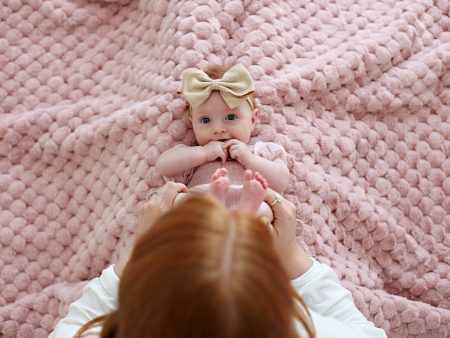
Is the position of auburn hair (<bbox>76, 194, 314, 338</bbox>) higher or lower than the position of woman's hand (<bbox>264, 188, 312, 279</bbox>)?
higher

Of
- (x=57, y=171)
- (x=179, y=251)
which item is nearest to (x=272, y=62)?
(x=57, y=171)

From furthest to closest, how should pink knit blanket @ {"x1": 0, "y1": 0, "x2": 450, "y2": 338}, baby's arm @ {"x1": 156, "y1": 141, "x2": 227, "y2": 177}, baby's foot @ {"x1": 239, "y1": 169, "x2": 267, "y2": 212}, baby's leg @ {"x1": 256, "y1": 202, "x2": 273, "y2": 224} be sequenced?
pink knit blanket @ {"x1": 0, "y1": 0, "x2": 450, "y2": 338} < baby's arm @ {"x1": 156, "y1": 141, "x2": 227, "y2": 177} < baby's leg @ {"x1": 256, "y1": 202, "x2": 273, "y2": 224} < baby's foot @ {"x1": 239, "y1": 169, "x2": 267, "y2": 212}

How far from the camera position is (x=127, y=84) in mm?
1525

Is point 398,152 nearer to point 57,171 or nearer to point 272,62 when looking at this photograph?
point 272,62

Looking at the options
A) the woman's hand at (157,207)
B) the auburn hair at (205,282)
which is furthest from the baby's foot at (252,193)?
the auburn hair at (205,282)

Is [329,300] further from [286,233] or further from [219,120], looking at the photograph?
[219,120]

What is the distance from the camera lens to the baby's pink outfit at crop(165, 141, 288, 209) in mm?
1154

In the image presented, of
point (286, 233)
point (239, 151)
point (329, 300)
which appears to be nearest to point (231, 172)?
point (239, 151)

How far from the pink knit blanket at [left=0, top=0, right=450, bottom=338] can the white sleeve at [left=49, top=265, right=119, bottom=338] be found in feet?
0.73

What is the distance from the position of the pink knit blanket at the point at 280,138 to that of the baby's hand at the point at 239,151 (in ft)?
0.47

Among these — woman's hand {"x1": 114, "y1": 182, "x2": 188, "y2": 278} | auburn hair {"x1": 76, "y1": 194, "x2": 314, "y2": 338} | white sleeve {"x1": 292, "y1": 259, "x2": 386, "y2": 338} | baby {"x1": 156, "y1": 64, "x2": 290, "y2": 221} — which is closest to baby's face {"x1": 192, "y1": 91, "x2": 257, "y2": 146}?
baby {"x1": 156, "y1": 64, "x2": 290, "y2": 221}

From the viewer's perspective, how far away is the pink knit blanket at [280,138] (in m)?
1.36

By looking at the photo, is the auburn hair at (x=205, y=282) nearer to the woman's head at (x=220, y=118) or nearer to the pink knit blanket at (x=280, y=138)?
the woman's head at (x=220, y=118)

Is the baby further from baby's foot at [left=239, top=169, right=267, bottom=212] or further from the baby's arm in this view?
baby's foot at [left=239, top=169, right=267, bottom=212]
